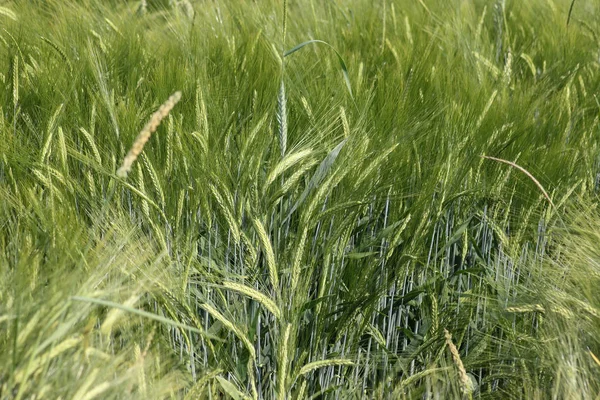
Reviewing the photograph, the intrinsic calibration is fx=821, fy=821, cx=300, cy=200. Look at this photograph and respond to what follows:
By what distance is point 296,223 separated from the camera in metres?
1.27

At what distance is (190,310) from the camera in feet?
3.45

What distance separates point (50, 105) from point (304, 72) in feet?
1.44

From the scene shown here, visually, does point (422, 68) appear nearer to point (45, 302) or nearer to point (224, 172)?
point (224, 172)

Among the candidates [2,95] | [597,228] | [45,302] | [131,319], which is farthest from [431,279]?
[2,95]

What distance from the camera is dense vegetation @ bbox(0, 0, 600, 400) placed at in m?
1.02

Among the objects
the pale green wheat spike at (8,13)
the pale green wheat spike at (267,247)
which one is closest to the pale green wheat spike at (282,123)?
the pale green wheat spike at (267,247)

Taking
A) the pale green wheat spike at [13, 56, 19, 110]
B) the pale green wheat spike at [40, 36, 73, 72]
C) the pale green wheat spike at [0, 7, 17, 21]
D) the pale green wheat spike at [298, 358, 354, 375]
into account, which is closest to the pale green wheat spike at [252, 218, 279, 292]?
the pale green wheat spike at [298, 358, 354, 375]

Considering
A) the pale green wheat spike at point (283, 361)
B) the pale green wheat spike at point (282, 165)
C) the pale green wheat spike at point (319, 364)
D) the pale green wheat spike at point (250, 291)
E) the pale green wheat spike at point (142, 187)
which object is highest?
the pale green wheat spike at point (142, 187)

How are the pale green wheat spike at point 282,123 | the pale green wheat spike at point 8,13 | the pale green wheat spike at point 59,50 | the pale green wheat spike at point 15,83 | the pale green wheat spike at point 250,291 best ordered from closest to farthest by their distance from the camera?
1. the pale green wheat spike at point 250,291
2. the pale green wheat spike at point 282,123
3. the pale green wheat spike at point 15,83
4. the pale green wheat spike at point 59,50
5. the pale green wheat spike at point 8,13

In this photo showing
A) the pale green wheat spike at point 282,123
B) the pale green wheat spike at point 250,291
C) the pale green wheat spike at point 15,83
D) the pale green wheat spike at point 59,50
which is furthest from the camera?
the pale green wheat spike at point 59,50

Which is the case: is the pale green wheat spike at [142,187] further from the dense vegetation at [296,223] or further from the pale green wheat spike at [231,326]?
the pale green wheat spike at [231,326]

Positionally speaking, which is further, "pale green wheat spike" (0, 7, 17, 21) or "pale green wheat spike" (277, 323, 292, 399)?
"pale green wheat spike" (0, 7, 17, 21)

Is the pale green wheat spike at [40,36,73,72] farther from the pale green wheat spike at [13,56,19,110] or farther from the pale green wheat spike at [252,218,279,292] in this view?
the pale green wheat spike at [252,218,279,292]

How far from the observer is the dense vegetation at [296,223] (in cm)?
102
